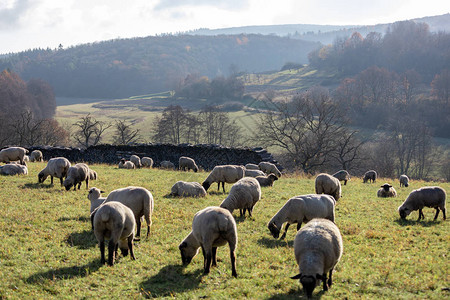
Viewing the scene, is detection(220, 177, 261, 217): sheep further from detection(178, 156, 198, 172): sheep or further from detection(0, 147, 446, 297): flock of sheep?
detection(178, 156, 198, 172): sheep

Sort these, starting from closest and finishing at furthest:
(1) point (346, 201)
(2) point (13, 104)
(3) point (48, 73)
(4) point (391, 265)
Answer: (4) point (391, 265), (1) point (346, 201), (2) point (13, 104), (3) point (48, 73)

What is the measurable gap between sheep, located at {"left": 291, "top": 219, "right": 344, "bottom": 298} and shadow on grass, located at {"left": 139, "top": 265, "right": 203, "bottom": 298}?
2.27 metres

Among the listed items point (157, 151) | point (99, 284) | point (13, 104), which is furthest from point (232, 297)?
point (13, 104)

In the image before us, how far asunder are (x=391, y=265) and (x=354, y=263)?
2.68ft

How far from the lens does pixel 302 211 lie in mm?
10461

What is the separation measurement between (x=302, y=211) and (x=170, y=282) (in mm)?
4436

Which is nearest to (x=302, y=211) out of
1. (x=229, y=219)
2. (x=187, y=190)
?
(x=229, y=219)

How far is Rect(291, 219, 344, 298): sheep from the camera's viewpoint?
6578 millimetres

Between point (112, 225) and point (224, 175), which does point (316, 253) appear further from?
point (224, 175)

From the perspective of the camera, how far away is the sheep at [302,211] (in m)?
10.5

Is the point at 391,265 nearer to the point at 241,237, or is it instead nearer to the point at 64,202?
the point at 241,237

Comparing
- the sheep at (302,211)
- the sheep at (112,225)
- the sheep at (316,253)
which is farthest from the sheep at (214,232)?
the sheep at (302,211)

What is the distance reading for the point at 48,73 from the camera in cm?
17725

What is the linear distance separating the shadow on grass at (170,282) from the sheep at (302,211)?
3197 mm
